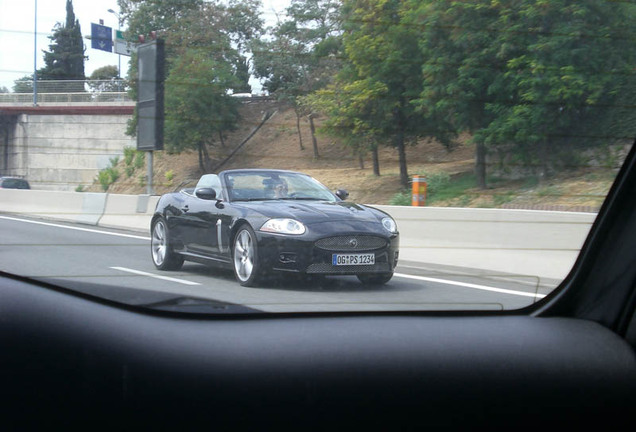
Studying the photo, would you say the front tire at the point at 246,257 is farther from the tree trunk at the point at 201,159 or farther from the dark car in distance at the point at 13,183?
the dark car in distance at the point at 13,183

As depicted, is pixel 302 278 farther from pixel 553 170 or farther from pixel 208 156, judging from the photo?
pixel 553 170

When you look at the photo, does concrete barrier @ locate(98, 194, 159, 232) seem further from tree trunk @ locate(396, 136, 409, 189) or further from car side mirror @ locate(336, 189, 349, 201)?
tree trunk @ locate(396, 136, 409, 189)

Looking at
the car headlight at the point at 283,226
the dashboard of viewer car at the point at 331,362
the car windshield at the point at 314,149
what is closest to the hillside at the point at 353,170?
the car windshield at the point at 314,149

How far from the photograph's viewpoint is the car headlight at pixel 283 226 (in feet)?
9.22

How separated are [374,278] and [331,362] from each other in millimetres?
394

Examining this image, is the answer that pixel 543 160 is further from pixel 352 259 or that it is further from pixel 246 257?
pixel 246 257

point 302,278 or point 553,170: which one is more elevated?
point 553,170

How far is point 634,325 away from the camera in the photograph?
9.55 feet

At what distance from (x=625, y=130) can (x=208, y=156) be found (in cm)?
158

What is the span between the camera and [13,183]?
255 cm

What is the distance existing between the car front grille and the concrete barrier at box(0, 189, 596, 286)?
92 millimetres

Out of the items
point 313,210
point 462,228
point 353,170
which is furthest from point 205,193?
point 462,228


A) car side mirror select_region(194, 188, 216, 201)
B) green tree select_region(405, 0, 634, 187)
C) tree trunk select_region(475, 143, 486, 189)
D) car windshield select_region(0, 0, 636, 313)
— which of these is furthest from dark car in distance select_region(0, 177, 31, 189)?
tree trunk select_region(475, 143, 486, 189)

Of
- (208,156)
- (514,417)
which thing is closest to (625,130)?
(514,417)
